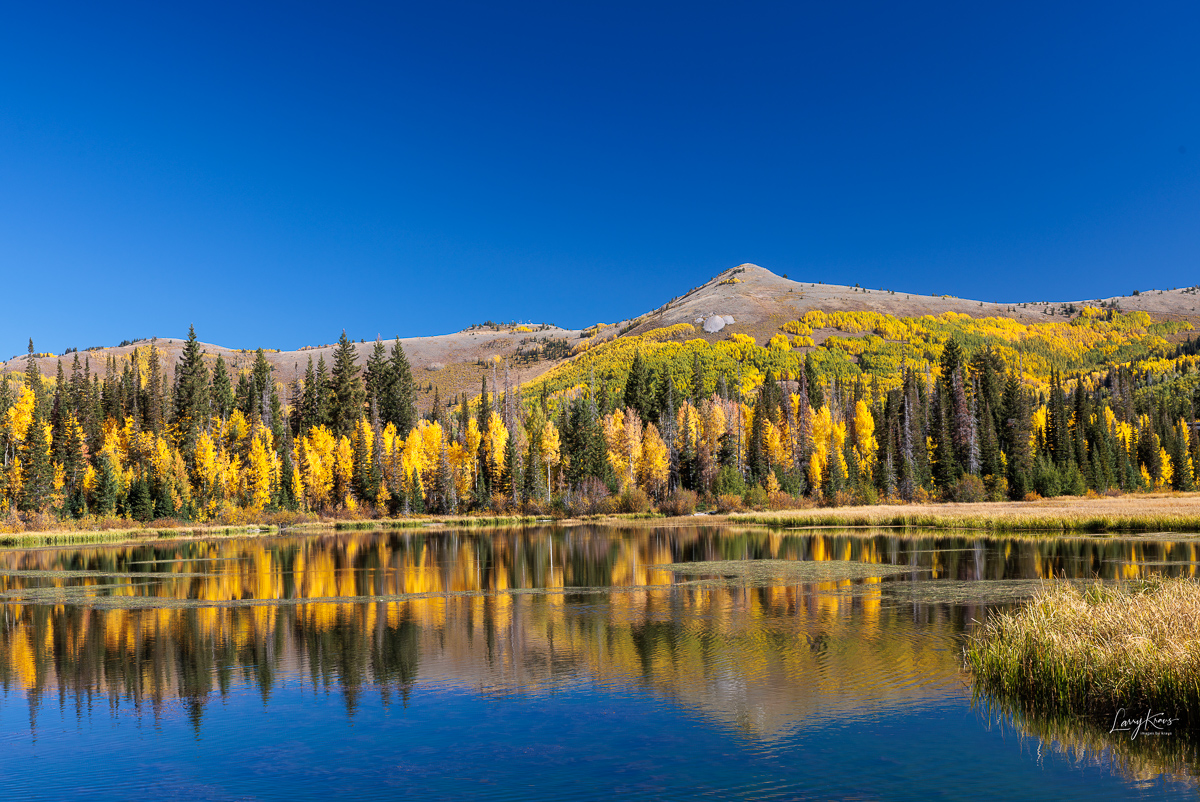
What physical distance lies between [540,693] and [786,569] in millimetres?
23289

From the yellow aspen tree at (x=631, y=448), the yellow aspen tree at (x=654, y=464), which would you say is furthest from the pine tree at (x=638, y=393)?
the yellow aspen tree at (x=654, y=464)

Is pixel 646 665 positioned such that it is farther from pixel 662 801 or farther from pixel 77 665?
pixel 77 665

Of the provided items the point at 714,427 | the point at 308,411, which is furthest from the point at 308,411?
the point at 714,427

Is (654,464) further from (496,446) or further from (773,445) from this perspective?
(496,446)

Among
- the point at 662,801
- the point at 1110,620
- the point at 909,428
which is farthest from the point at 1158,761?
the point at 909,428

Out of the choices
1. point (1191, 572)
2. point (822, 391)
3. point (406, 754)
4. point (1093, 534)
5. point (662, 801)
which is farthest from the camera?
point (822, 391)

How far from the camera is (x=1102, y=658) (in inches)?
590

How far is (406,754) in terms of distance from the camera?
14453mm

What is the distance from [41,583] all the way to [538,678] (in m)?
32.1

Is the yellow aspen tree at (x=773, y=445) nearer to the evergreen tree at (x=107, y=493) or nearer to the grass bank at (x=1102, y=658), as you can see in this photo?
the evergreen tree at (x=107, y=493)

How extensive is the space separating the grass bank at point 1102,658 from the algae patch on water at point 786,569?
17.3 metres
